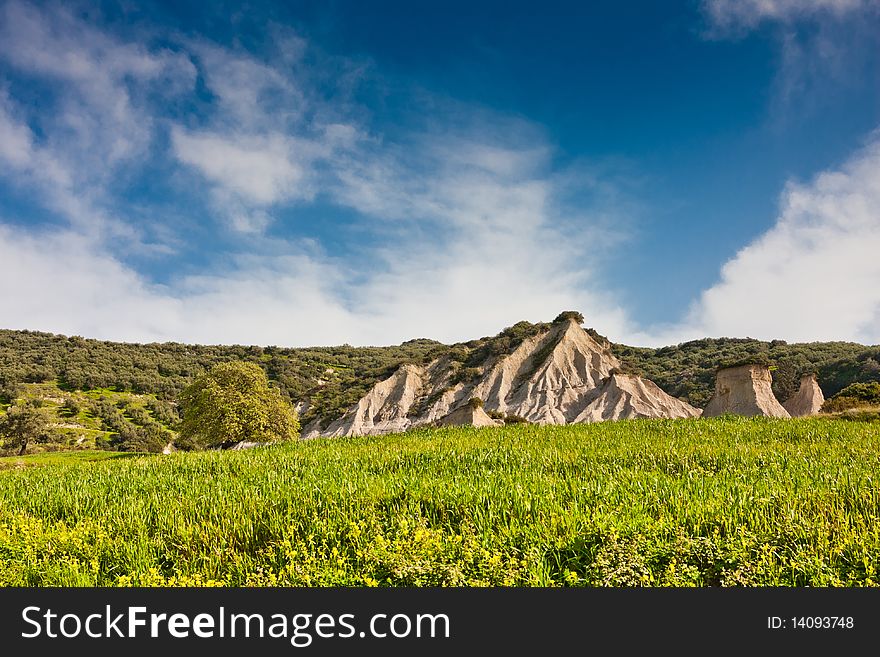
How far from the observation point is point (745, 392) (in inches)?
1797

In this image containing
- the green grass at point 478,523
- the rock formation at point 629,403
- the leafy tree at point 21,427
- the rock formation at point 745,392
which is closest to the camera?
the green grass at point 478,523

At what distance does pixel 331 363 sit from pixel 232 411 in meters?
95.9

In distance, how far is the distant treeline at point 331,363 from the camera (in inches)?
2744

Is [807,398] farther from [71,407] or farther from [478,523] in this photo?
[71,407]

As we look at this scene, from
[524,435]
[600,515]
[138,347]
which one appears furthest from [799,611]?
[138,347]

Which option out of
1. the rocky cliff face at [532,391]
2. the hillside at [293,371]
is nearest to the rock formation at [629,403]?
the rocky cliff face at [532,391]

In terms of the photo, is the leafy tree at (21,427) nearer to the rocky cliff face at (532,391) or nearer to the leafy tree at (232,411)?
the leafy tree at (232,411)

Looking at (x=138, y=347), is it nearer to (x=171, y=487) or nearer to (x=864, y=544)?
(x=171, y=487)

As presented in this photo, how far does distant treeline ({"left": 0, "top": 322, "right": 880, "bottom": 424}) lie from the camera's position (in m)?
69.7

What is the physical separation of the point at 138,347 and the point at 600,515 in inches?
6342

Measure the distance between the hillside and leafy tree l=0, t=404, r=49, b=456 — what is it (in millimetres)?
4068

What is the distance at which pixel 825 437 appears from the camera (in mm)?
13109

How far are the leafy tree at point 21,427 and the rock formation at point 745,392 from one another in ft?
278

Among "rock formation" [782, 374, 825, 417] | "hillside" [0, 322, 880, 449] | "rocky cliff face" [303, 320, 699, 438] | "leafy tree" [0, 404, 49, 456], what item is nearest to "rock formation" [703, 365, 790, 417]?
"hillside" [0, 322, 880, 449]
